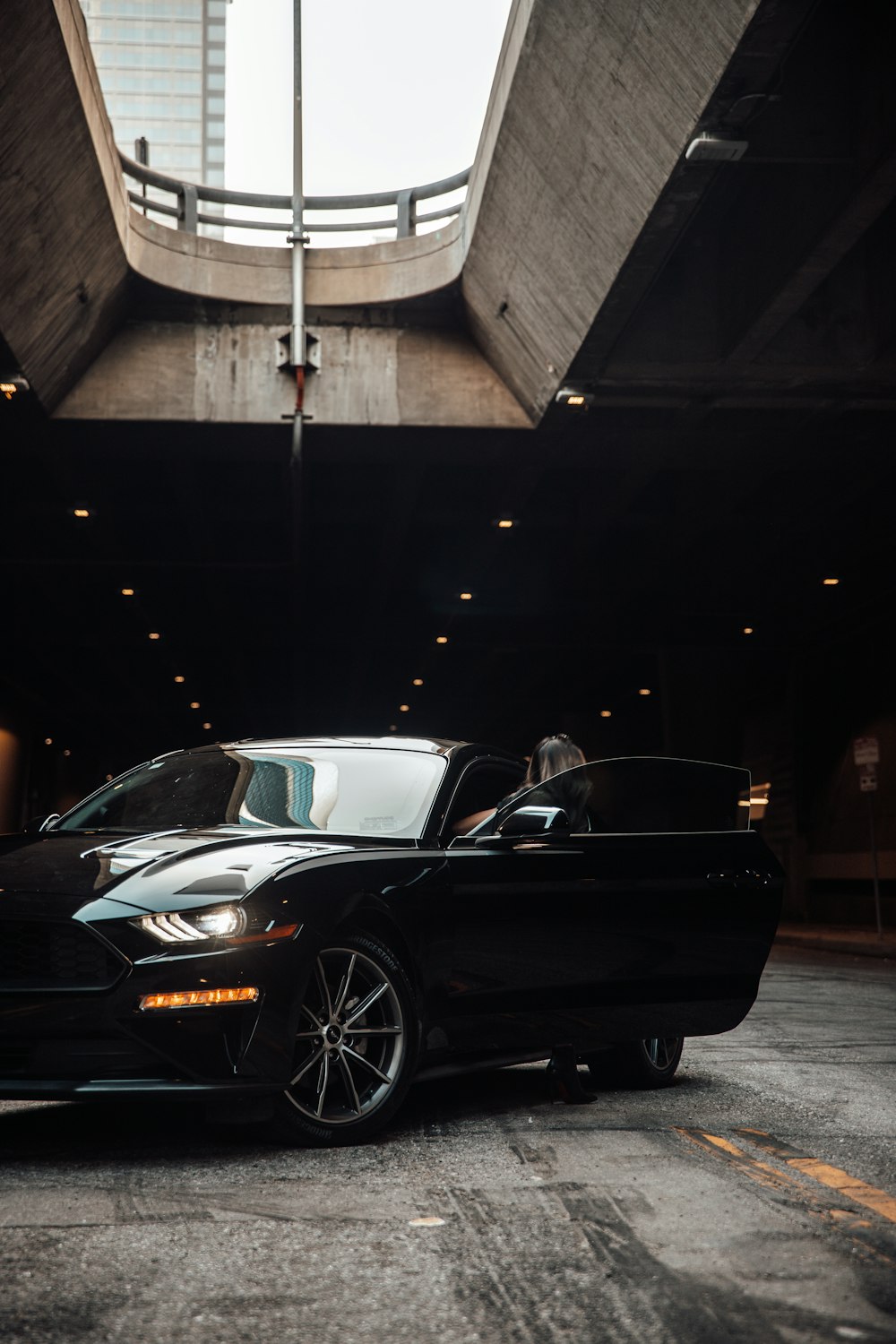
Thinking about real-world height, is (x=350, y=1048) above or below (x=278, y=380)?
below

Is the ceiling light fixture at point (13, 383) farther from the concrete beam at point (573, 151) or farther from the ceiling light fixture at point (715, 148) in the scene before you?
the ceiling light fixture at point (715, 148)

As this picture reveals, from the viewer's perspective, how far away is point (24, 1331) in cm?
284

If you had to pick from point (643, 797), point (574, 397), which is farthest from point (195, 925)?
point (574, 397)

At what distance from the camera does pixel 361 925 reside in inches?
200

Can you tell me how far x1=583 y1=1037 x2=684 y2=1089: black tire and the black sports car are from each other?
2 centimetres

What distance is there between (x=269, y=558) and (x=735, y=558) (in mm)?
8399

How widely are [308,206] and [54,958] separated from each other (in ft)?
53.3

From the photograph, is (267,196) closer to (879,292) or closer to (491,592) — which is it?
(879,292)

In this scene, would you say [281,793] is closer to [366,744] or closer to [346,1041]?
[366,744]

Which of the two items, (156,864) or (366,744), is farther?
(366,744)

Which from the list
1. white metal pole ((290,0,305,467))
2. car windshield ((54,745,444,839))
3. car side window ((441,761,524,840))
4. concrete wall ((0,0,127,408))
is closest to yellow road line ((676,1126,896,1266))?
car side window ((441,761,524,840))

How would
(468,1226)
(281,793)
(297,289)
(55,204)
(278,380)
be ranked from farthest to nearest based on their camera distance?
(278,380) < (297,289) < (55,204) < (281,793) < (468,1226)

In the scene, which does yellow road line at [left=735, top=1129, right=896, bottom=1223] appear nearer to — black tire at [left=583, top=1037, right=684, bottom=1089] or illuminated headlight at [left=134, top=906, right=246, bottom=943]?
black tire at [left=583, top=1037, right=684, bottom=1089]

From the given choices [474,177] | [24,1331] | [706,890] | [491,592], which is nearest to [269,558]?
[491,592]
